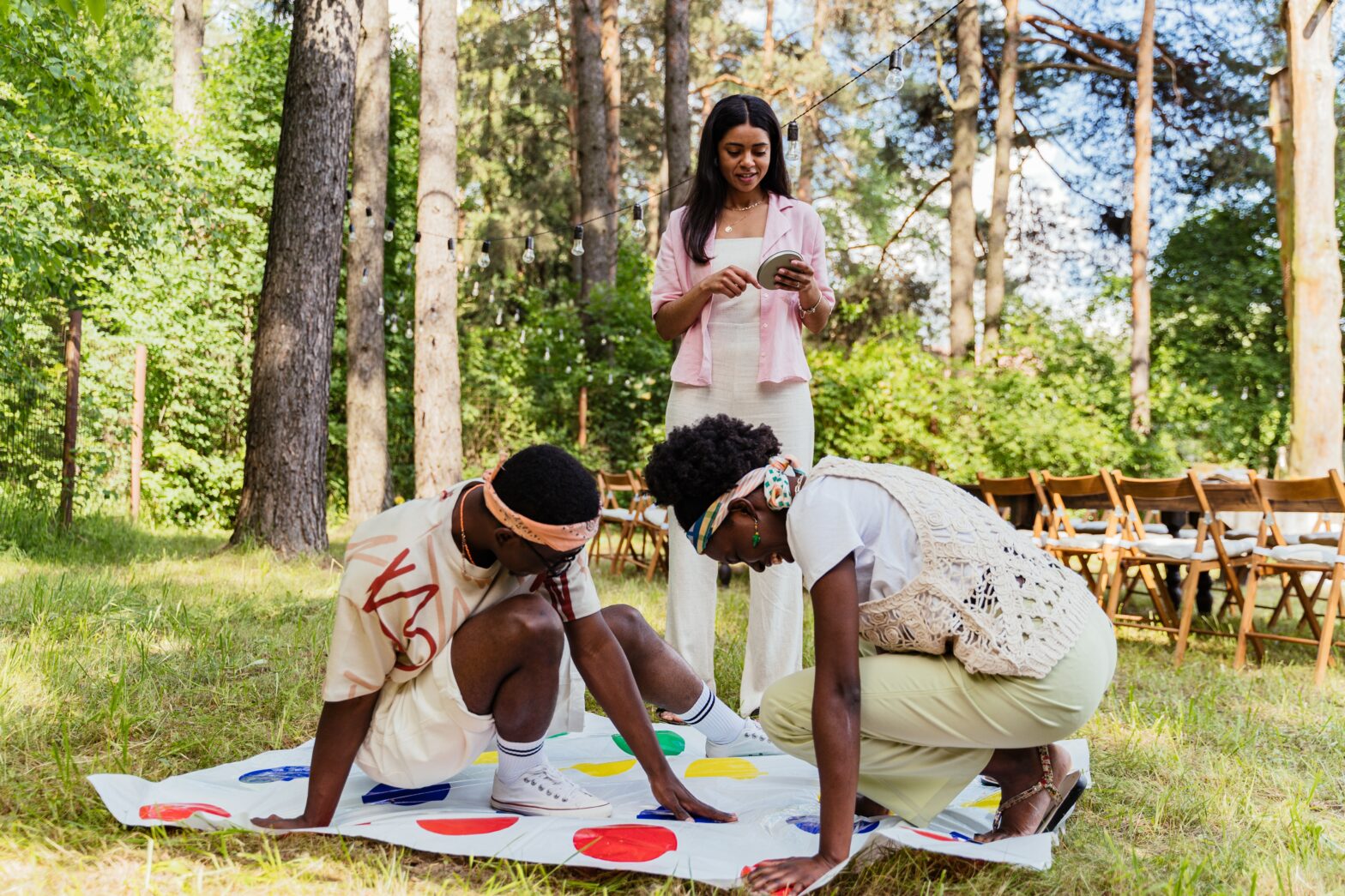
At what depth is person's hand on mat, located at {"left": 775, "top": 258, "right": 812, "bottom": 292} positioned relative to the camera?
3.44m

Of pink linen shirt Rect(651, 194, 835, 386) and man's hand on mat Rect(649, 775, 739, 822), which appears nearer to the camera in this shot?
man's hand on mat Rect(649, 775, 739, 822)

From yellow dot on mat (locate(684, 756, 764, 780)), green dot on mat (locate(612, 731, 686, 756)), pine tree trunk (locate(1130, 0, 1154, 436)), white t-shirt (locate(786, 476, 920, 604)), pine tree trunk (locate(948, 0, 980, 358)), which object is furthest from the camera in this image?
pine tree trunk (locate(1130, 0, 1154, 436))

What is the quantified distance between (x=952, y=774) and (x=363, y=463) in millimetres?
9200

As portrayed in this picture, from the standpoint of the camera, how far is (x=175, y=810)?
99.3 inches

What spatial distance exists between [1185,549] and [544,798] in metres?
4.05

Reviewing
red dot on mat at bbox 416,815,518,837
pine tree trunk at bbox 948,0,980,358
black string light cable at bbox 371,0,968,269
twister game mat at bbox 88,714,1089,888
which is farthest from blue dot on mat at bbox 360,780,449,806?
pine tree trunk at bbox 948,0,980,358

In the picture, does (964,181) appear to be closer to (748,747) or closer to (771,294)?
(771,294)

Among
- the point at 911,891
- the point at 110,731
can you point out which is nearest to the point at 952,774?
the point at 911,891

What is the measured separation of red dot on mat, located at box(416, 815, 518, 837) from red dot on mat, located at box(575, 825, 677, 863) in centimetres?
19

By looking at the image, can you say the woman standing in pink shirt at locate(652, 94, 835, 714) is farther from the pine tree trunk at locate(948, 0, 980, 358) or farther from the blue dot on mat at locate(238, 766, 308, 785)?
the pine tree trunk at locate(948, 0, 980, 358)

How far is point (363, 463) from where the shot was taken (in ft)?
35.5

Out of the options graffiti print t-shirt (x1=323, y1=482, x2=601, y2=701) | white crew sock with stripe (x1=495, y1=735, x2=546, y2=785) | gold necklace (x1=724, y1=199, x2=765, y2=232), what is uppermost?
gold necklace (x1=724, y1=199, x2=765, y2=232)

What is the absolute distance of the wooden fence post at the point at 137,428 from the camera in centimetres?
1013

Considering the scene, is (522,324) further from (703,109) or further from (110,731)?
(110,731)
